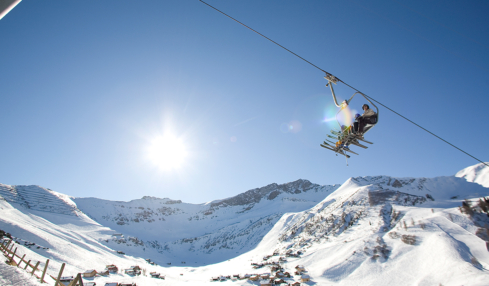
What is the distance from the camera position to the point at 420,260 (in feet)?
75.9

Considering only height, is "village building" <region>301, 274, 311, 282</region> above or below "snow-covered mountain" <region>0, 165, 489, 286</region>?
below

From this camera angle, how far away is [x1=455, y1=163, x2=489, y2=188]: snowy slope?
80.7 meters

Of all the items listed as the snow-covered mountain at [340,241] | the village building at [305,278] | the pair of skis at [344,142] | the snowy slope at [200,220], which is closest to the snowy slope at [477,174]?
the snow-covered mountain at [340,241]

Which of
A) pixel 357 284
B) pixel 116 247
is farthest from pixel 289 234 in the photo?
pixel 116 247

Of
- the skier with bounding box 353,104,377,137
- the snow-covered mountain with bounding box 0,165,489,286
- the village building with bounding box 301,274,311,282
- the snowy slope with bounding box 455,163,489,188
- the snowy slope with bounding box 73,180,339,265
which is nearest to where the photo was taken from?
the skier with bounding box 353,104,377,137

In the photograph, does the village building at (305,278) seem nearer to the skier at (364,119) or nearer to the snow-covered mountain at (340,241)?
the snow-covered mountain at (340,241)

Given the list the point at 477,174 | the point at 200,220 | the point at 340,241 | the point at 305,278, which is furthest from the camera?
the point at 200,220

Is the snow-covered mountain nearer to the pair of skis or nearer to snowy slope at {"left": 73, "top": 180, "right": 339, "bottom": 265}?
snowy slope at {"left": 73, "top": 180, "right": 339, "bottom": 265}

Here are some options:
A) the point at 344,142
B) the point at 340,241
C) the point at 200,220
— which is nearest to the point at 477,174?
the point at 340,241

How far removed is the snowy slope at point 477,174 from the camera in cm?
8071

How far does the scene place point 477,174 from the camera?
293 ft

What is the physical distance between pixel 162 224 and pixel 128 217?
20845mm

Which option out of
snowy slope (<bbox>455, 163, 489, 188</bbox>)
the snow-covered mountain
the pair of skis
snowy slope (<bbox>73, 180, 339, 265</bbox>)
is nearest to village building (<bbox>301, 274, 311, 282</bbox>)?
the snow-covered mountain

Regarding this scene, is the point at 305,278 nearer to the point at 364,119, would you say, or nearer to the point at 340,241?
the point at 340,241
